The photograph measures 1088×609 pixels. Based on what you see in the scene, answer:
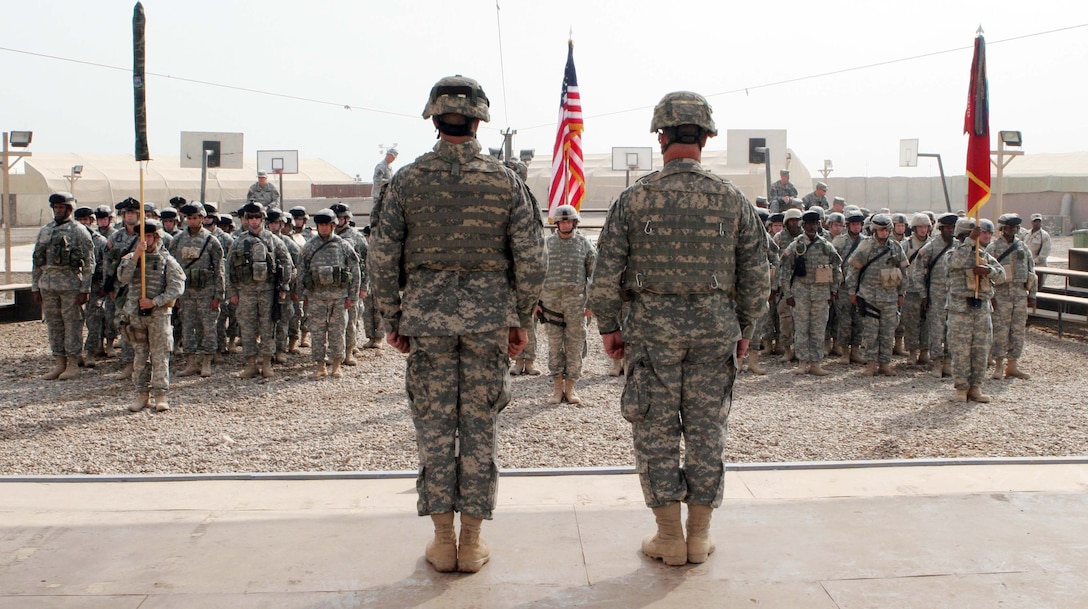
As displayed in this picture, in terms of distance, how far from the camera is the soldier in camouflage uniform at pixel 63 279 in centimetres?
1095

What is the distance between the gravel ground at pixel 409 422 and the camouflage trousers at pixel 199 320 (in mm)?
411

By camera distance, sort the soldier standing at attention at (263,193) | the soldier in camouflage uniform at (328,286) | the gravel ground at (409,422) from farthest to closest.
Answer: the soldier standing at attention at (263,193) → the soldier in camouflage uniform at (328,286) → the gravel ground at (409,422)

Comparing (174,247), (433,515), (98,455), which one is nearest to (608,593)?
(433,515)

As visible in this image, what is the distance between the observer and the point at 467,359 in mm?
4453

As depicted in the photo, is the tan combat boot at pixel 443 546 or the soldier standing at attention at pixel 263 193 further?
the soldier standing at attention at pixel 263 193

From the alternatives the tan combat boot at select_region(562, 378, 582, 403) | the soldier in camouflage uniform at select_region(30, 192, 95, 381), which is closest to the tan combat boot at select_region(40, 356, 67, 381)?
the soldier in camouflage uniform at select_region(30, 192, 95, 381)

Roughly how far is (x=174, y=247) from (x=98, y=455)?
400 centimetres

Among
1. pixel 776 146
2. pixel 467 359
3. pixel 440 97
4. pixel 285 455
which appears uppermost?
pixel 776 146

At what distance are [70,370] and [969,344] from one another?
954cm

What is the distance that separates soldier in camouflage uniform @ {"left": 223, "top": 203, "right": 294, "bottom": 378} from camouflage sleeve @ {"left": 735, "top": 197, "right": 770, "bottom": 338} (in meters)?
7.39

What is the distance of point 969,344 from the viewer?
930cm

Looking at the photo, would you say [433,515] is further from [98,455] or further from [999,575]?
[98,455]

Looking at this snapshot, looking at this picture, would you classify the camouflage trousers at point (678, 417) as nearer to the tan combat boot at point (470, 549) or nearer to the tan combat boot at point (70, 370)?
the tan combat boot at point (470, 549)

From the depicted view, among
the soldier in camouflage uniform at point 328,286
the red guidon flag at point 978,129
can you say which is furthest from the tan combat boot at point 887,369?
the soldier in camouflage uniform at point 328,286
